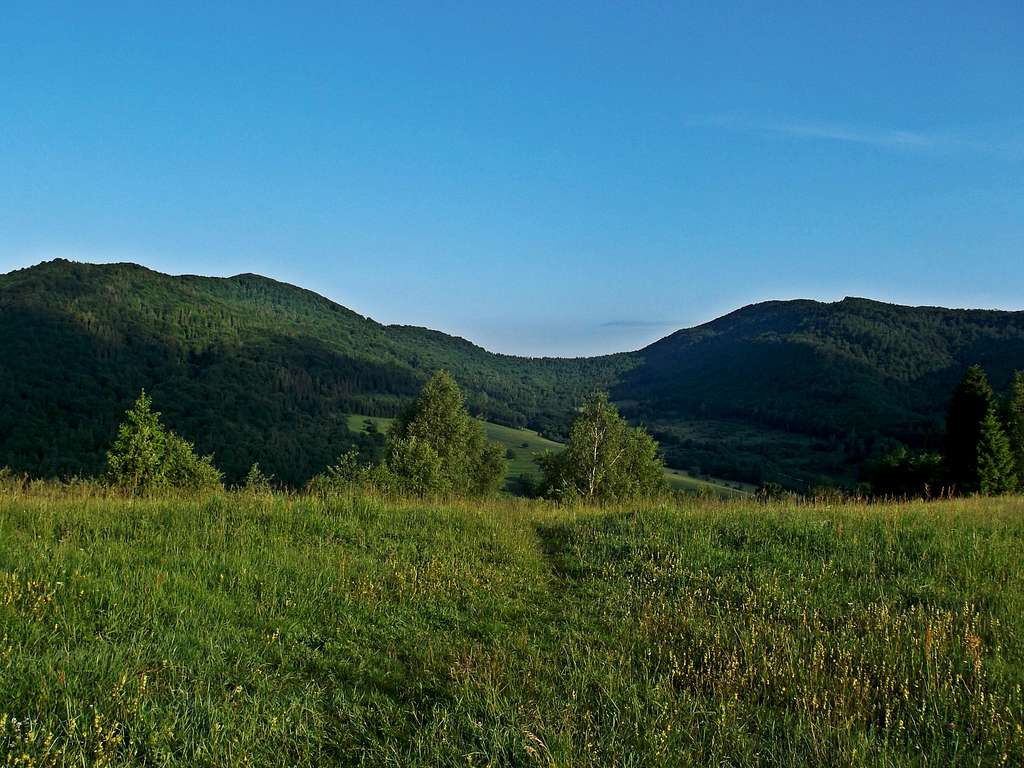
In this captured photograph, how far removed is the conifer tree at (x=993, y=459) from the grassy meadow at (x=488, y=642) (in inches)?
1476

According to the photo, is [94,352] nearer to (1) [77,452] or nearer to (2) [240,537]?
(1) [77,452]

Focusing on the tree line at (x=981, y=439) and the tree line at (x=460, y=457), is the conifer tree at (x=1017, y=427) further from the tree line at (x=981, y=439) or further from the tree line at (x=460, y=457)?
the tree line at (x=460, y=457)

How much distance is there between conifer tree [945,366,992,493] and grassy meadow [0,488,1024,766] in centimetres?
3871

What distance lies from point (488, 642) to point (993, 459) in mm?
47821

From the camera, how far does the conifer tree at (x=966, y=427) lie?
1662 inches

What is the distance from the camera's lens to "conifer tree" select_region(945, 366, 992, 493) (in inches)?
1662

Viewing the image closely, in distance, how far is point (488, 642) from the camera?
6496 millimetres

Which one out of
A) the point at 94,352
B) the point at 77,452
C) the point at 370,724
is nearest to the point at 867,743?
the point at 370,724

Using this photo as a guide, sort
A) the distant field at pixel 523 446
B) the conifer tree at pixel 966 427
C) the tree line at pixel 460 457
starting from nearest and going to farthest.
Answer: the conifer tree at pixel 966 427 < the tree line at pixel 460 457 < the distant field at pixel 523 446

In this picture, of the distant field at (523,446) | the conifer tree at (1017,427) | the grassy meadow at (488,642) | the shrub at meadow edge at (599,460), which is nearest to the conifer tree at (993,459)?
the conifer tree at (1017,427)

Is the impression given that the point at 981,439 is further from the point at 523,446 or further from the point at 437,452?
the point at 523,446

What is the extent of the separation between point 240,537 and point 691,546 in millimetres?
7408

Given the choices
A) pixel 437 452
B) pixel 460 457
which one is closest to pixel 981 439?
pixel 460 457

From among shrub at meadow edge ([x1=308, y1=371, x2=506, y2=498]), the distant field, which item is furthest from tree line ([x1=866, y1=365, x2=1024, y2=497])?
the distant field
